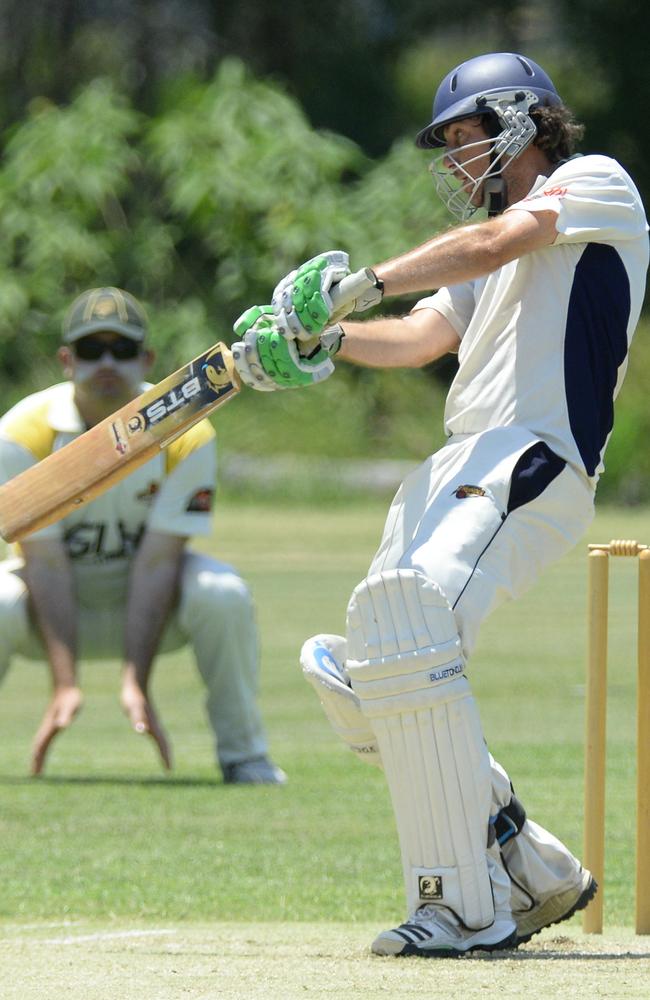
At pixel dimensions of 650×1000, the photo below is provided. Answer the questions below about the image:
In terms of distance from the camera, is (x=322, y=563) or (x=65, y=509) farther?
(x=322, y=563)

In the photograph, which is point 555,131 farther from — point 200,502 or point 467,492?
point 200,502

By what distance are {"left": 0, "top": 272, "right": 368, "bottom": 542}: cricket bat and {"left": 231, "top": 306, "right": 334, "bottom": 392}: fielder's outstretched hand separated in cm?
7

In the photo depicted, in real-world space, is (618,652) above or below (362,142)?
below

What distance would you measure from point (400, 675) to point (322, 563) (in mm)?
10561

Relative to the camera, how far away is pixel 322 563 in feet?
45.2

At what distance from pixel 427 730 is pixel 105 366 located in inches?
124

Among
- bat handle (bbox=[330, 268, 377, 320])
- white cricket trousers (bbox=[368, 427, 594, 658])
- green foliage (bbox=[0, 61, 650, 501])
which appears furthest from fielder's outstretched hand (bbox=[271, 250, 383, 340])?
green foliage (bbox=[0, 61, 650, 501])

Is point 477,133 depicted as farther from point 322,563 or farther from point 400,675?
point 322,563

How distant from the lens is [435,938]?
3.22 m

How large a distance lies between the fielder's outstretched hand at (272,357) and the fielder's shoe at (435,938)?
3.11ft

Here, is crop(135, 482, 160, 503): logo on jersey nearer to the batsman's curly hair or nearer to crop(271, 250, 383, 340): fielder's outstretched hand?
the batsman's curly hair

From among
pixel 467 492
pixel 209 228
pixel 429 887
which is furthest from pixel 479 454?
pixel 209 228

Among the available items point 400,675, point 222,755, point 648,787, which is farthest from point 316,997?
point 222,755

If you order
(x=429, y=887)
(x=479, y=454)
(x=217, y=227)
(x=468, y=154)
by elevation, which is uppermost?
(x=217, y=227)
